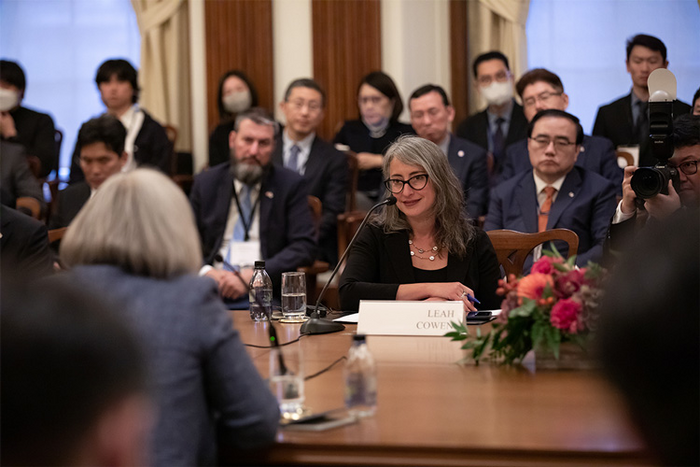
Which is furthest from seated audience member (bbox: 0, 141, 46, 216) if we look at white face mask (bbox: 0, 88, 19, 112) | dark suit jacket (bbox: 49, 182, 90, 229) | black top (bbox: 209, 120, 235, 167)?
black top (bbox: 209, 120, 235, 167)

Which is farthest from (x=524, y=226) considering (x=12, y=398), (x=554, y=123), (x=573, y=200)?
(x=12, y=398)

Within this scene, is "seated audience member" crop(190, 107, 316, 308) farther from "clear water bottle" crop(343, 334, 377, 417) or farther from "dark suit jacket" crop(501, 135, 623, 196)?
"clear water bottle" crop(343, 334, 377, 417)

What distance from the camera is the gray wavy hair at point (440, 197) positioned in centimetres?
314

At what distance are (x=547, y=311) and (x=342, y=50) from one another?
478 centimetres

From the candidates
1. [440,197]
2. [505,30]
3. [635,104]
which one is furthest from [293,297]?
[505,30]

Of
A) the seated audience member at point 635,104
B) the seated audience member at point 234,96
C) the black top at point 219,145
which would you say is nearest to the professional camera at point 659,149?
the seated audience member at point 635,104

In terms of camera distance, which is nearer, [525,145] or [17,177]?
[525,145]

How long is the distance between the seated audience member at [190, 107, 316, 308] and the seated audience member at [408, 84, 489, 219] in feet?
3.55

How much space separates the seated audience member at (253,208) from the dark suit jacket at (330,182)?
30.0 inches

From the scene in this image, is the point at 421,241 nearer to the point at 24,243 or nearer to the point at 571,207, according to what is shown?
the point at 571,207

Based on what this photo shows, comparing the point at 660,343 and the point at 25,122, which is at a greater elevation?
the point at 25,122

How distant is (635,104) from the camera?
5.25 meters

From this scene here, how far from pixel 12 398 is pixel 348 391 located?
1014 mm

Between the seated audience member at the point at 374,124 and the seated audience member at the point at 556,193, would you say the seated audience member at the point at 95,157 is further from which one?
the seated audience member at the point at 556,193
